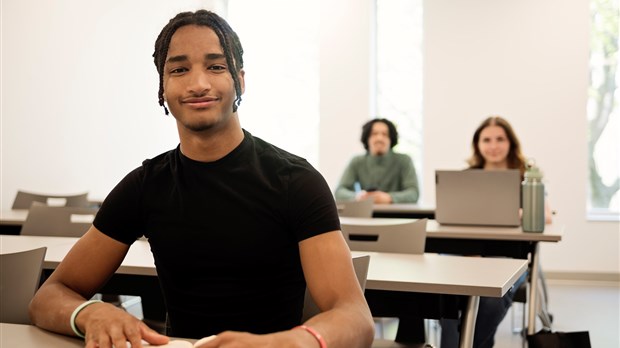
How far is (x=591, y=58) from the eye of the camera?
19.8 ft

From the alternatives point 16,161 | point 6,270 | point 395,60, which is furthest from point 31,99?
point 6,270

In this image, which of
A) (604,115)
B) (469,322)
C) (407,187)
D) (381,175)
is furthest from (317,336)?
(604,115)

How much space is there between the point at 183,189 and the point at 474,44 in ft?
17.2

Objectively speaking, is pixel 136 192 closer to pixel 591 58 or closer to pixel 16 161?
pixel 16 161

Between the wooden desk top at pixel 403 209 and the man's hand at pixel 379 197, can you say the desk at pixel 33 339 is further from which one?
the man's hand at pixel 379 197

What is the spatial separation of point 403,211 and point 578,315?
142 cm

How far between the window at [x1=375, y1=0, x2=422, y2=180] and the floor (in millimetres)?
Answer: 1748

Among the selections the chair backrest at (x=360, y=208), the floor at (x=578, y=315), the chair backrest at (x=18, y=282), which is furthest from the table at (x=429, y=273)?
the chair backrest at (x=360, y=208)

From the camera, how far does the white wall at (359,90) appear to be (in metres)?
5.36

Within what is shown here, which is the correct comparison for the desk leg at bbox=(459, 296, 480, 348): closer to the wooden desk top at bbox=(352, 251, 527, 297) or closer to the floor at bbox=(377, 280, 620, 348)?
the wooden desk top at bbox=(352, 251, 527, 297)

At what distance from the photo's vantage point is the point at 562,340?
6.84 ft

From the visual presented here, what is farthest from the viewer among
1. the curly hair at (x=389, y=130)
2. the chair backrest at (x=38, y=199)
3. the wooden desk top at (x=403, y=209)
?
the curly hair at (x=389, y=130)

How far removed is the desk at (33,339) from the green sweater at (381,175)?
3659 millimetres

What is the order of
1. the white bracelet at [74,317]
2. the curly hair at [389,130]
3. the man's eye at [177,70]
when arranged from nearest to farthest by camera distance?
1. the white bracelet at [74,317]
2. the man's eye at [177,70]
3. the curly hair at [389,130]
